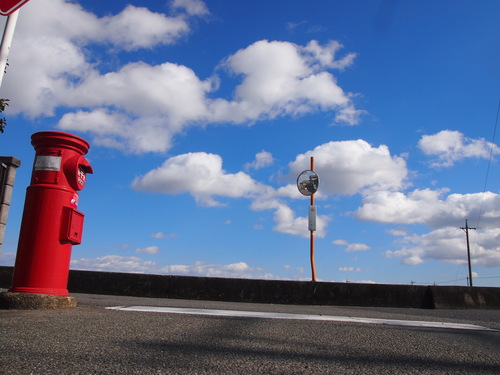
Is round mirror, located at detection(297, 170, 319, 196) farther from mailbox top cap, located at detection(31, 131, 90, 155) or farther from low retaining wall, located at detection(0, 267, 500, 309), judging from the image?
mailbox top cap, located at detection(31, 131, 90, 155)

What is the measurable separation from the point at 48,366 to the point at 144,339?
2.66ft

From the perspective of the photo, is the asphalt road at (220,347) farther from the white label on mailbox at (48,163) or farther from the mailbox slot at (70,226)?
the white label on mailbox at (48,163)

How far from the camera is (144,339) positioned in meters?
2.90

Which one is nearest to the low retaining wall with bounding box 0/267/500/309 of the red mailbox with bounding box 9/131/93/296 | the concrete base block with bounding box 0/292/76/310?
the red mailbox with bounding box 9/131/93/296

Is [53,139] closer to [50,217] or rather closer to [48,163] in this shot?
[48,163]

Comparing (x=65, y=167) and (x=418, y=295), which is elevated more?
(x=65, y=167)

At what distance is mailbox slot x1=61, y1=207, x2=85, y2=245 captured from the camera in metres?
4.80

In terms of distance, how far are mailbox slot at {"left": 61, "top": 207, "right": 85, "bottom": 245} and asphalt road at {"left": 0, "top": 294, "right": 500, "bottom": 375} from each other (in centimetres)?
96

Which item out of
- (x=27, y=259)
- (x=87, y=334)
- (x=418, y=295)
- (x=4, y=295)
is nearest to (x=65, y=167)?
(x=27, y=259)

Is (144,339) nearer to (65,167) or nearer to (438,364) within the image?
(438,364)

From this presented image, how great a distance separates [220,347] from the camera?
280cm

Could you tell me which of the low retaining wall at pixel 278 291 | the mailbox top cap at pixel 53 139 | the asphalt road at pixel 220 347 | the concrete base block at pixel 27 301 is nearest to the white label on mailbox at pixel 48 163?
the mailbox top cap at pixel 53 139

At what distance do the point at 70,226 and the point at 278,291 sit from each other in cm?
570

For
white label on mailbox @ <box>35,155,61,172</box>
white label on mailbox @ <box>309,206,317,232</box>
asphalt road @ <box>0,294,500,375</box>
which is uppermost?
white label on mailbox @ <box>309,206,317,232</box>
